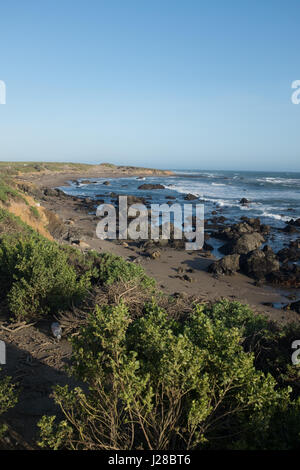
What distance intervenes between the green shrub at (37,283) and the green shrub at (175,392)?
3825 mm

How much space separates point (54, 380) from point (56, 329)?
4.38 feet

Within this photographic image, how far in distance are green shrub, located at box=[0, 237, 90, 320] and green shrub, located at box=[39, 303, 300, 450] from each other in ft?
12.5

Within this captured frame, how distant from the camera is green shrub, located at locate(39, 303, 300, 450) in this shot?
2775 mm

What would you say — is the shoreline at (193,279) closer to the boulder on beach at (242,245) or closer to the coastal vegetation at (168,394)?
the boulder on beach at (242,245)

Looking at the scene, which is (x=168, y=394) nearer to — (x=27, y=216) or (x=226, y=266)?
(x=226, y=266)

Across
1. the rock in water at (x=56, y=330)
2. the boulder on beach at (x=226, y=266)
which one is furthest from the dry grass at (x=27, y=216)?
the rock in water at (x=56, y=330)

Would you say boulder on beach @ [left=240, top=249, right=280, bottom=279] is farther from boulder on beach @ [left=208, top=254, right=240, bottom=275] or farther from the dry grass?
the dry grass

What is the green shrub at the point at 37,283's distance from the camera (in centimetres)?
661

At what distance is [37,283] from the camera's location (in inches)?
264

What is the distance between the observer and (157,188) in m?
53.4

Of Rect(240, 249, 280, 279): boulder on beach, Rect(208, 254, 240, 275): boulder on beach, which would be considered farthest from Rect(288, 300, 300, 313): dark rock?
Rect(208, 254, 240, 275): boulder on beach

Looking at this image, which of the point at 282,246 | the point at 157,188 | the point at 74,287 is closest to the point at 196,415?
the point at 74,287
